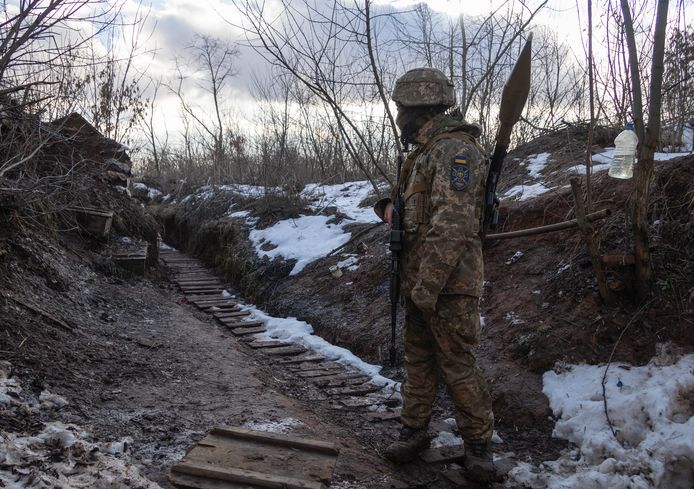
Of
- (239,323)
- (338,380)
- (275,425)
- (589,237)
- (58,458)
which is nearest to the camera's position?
(58,458)

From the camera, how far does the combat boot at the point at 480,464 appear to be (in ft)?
9.87

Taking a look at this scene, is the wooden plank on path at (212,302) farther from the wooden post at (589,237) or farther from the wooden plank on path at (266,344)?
the wooden post at (589,237)

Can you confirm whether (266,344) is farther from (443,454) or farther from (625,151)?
(625,151)

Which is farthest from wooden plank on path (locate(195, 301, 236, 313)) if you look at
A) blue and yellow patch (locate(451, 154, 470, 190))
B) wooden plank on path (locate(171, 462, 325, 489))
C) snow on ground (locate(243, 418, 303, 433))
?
blue and yellow patch (locate(451, 154, 470, 190))

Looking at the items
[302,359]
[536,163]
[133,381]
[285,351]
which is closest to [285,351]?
[285,351]

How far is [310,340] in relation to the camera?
6.24 metres

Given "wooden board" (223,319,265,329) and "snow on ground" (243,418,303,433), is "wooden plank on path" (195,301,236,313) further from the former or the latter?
"snow on ground" (243,418,303,433)

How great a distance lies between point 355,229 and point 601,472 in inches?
247

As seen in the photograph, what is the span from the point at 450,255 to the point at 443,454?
51.9 inches

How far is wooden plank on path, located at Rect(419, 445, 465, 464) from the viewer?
10.8ft

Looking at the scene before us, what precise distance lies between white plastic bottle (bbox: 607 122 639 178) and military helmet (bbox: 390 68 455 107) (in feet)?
5.30

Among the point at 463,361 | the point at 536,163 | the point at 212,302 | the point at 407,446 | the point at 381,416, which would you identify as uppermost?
the point at 536,163

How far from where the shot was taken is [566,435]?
3.41 meters

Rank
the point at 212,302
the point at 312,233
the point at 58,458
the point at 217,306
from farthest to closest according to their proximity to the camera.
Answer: the point at 312,233
the point at 212,302
the point at 217,306
the point at 58,458
